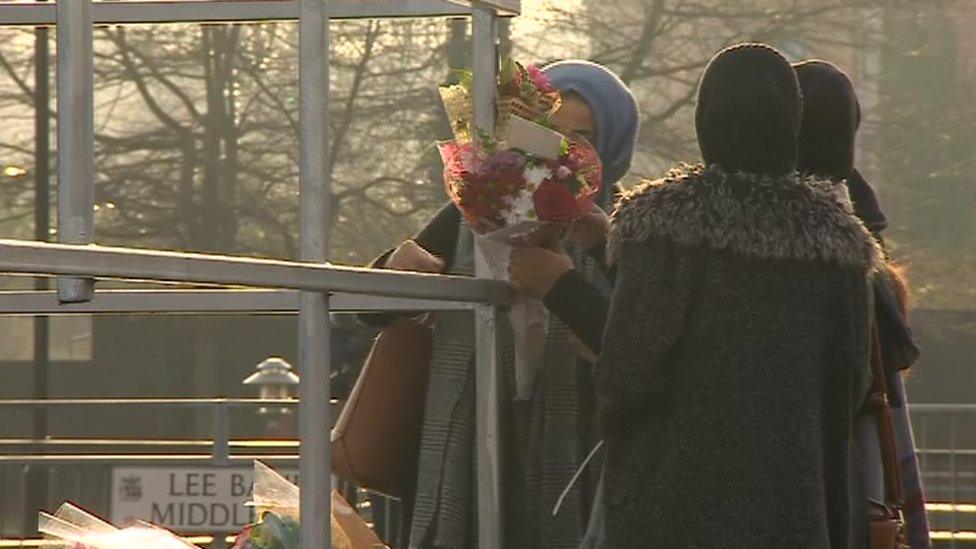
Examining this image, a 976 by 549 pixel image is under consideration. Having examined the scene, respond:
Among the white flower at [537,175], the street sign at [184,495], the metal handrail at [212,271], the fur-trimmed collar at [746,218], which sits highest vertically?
the white flower at [537,175]

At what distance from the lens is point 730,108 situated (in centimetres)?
282

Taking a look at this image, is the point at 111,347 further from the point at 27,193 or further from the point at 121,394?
the point at 27,193

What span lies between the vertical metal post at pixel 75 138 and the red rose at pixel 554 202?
1010mm

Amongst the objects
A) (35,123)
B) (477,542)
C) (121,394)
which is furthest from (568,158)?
(121,394)

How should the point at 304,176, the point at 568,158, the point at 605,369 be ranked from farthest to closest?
the point at 568,158, the point at 605,369, the point at 304,176

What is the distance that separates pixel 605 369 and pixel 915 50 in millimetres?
10422

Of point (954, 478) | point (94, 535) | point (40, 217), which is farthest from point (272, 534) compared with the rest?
point (40, 217)

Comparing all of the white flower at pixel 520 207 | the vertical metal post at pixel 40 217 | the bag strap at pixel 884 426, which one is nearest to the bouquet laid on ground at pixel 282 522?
the white flower at pixel 520 207


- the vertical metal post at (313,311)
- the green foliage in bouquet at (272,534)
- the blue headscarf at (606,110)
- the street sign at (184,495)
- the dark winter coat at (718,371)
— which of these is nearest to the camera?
the vertical metal post at (313,311)

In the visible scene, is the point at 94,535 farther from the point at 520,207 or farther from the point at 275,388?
the point at 275,388

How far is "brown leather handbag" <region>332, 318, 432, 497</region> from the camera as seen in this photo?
124 inches

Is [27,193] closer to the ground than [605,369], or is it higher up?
higher up

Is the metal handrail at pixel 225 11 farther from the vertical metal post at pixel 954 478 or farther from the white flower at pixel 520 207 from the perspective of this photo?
the vertical metal post at pixel 954 478

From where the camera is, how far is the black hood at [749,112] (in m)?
2.82
